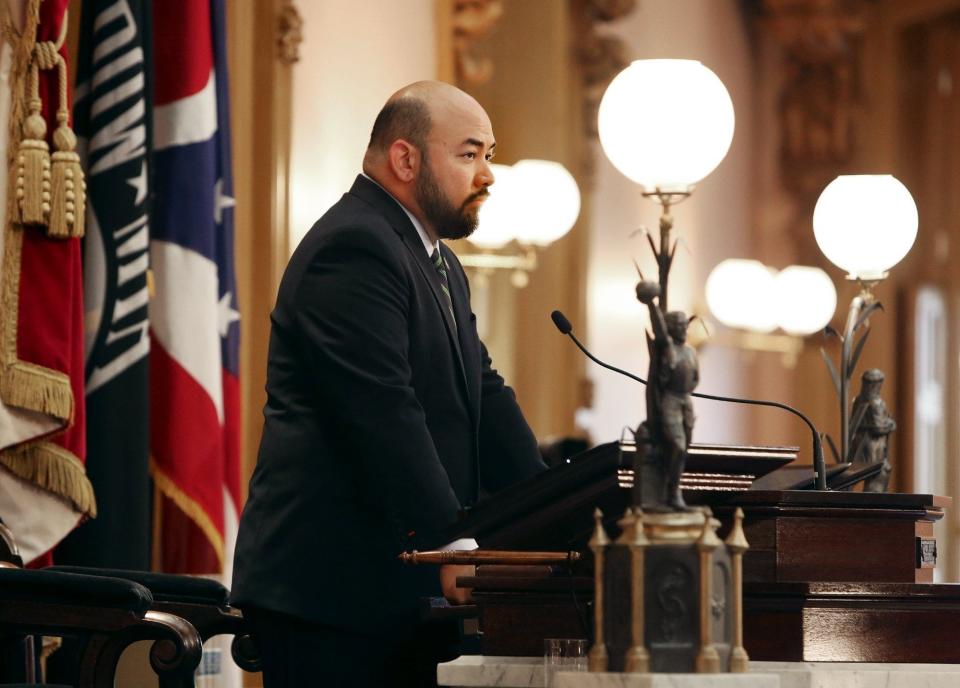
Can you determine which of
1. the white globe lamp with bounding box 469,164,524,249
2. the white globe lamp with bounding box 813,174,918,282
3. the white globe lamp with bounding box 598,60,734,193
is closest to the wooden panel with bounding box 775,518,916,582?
the white globe lamp with bounding box 598,60,734,193

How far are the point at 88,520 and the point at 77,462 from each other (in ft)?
0.64

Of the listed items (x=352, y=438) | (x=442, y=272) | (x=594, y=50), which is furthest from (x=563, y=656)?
(x=594, y=50)

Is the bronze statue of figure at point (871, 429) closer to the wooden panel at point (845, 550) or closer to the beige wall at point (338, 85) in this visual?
the wooden panel at point (845, 550)

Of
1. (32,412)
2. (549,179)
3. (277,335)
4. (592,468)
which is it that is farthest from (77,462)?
(549,179)

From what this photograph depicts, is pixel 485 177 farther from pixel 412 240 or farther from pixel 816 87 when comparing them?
pixel 816 87

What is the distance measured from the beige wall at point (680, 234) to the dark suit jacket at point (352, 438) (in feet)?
16.5

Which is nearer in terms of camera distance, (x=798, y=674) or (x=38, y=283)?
(x=798, y=674)

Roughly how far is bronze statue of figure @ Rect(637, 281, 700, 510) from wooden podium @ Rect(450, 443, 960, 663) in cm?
14

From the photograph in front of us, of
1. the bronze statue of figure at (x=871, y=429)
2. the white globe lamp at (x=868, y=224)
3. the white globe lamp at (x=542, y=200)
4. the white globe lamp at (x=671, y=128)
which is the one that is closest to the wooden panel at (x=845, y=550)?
the bronze statue of figure at (x=871, y=429)

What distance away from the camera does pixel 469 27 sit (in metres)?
6.64

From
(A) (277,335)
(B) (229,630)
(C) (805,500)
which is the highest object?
(A) (277,335)

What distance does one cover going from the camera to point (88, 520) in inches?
150

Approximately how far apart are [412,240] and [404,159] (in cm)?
15

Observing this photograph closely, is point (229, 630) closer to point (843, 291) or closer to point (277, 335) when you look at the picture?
point (277, 335)
